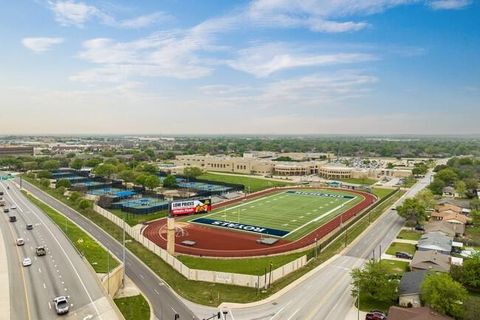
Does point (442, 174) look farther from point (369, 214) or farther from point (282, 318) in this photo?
point (282, 318)

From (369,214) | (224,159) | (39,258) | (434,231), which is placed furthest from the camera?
(224,159)

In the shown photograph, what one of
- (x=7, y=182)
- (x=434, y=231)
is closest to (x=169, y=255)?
(x=434, y=231)

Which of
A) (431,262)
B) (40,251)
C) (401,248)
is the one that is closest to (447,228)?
(401,248)

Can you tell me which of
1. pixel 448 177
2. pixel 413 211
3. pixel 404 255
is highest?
pixel 448 177

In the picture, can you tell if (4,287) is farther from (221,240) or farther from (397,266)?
(397,266)

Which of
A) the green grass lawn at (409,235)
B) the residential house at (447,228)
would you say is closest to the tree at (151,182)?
the green grass lawn at (409,235)
